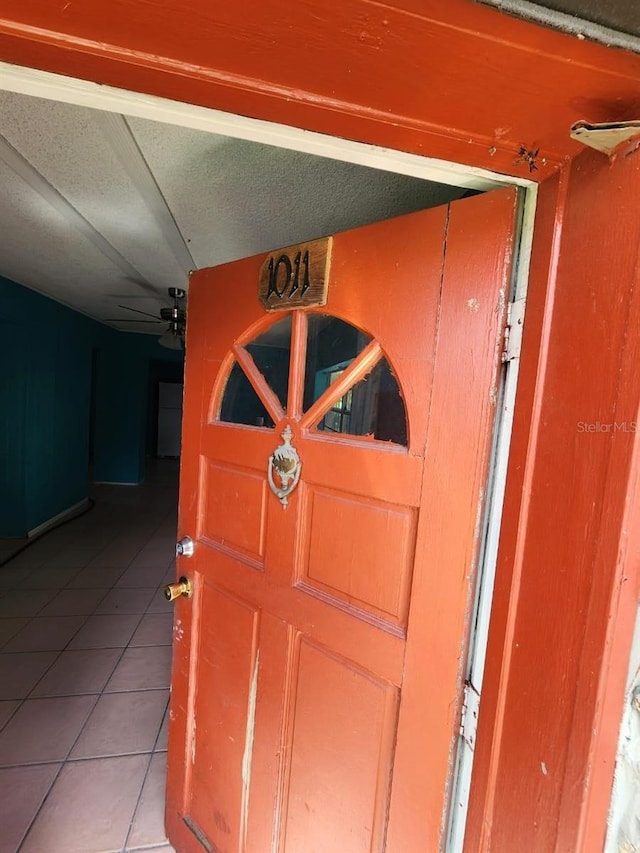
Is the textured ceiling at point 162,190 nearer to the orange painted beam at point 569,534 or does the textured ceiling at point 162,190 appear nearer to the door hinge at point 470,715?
the orange painted beam at point 569,534

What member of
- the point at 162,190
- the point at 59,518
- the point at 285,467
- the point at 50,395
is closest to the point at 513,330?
the point at 285,467

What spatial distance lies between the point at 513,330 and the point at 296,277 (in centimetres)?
55

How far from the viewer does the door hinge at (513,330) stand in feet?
2.26

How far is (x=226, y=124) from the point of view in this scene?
0.63 m

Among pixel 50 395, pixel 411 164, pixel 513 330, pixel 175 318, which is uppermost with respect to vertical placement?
pixel 175 318

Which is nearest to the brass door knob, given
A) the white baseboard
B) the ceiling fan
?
the ceiling fan

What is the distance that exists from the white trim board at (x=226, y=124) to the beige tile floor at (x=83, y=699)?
2.16m

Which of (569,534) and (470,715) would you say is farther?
(470,715)

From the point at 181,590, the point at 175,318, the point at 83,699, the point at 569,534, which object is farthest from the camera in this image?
the point at 175,318

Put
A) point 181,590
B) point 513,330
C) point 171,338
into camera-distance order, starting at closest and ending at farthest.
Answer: point 513,330 < point 181,590 < point 171,338

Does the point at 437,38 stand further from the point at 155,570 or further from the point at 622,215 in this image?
the point at 155,570

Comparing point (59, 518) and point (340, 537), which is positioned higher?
point (340, 537)

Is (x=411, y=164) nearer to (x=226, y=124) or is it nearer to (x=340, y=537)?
(x=226, y=124)

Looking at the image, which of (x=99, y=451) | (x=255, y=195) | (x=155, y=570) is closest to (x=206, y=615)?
(x=255, y=195)
